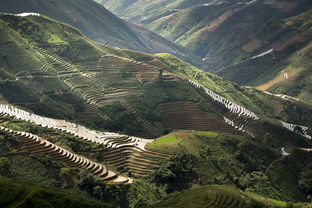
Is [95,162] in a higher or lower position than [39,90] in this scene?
lower

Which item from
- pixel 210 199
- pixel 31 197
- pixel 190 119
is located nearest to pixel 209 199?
pixel 210 199

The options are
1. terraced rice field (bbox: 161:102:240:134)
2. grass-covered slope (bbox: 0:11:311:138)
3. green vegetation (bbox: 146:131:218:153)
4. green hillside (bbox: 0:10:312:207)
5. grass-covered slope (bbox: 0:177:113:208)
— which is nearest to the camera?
grass-covered slope (bbox: 0:177:113:208)

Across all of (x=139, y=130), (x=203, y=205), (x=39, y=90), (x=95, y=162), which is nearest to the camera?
(x=203, y=205)

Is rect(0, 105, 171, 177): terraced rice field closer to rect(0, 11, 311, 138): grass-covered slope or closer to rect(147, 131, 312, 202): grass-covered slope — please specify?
rect(147, 131, 312, 202): grass-covered slope

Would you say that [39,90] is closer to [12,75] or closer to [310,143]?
[12,75]

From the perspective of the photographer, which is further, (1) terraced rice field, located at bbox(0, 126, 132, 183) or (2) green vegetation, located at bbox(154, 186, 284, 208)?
(1) terraced rice field, located at bbox(0, 126, 132, 183)

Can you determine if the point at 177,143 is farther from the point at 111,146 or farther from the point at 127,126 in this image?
the point at 127,126

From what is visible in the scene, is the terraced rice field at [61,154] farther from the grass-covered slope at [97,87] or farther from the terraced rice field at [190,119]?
the terraced rice field at [190,119]

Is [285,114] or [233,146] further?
[285,114]

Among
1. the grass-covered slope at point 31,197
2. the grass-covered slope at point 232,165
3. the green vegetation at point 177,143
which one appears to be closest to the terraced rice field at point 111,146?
the green vegetation at point 177,143

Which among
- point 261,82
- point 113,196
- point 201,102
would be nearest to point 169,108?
point 201,102

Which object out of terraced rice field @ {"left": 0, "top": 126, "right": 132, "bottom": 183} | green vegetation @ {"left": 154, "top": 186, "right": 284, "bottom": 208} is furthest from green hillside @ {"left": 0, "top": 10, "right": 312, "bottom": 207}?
green vegetation @ {"left": 154, "top": 186, "right": 284, "bottom": 208}
